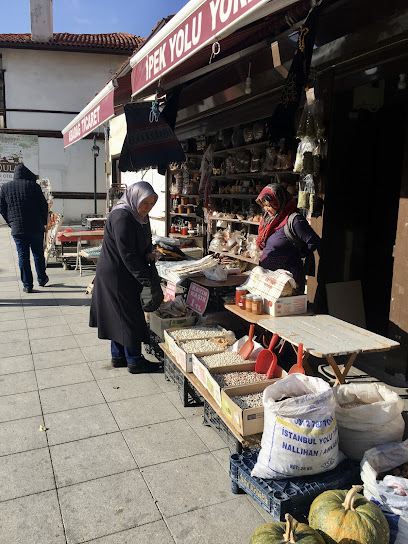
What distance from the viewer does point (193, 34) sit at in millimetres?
3109

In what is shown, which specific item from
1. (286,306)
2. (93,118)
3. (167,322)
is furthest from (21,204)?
(286,306)

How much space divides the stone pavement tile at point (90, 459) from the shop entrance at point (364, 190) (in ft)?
9.89

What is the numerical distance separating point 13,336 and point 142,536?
3797 millimetres

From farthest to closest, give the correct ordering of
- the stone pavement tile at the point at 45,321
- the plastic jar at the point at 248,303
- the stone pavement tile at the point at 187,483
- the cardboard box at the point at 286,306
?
the stone pavement tile at the point at 45,321 → the plastic jar at the point at 248,303 → the cardboard box at the point at 286,306 → the stone pavement tile at the point at 187,483

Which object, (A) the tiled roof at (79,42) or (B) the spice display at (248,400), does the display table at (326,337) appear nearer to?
(B) the spice display at (248,400)

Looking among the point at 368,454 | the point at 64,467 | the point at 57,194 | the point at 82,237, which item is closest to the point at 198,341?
the point at 64,467

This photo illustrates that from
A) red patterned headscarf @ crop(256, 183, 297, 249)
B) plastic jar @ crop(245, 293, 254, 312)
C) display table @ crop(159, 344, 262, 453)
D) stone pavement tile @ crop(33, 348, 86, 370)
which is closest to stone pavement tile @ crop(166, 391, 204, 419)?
display table @ crop(159, 344, 262, 453)

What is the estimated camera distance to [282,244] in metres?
4.38

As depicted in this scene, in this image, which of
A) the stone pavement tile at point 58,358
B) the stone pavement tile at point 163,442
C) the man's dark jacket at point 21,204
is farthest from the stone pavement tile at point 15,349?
the man's dark jacket at point 21,204

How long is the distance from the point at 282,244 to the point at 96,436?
2420 millimetres

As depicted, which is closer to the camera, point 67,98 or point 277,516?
point 277,516

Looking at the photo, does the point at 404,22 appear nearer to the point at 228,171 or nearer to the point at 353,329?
the point at 353,329

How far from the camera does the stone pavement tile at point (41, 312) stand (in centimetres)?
645

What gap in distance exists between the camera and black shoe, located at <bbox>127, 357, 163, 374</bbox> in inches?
176
